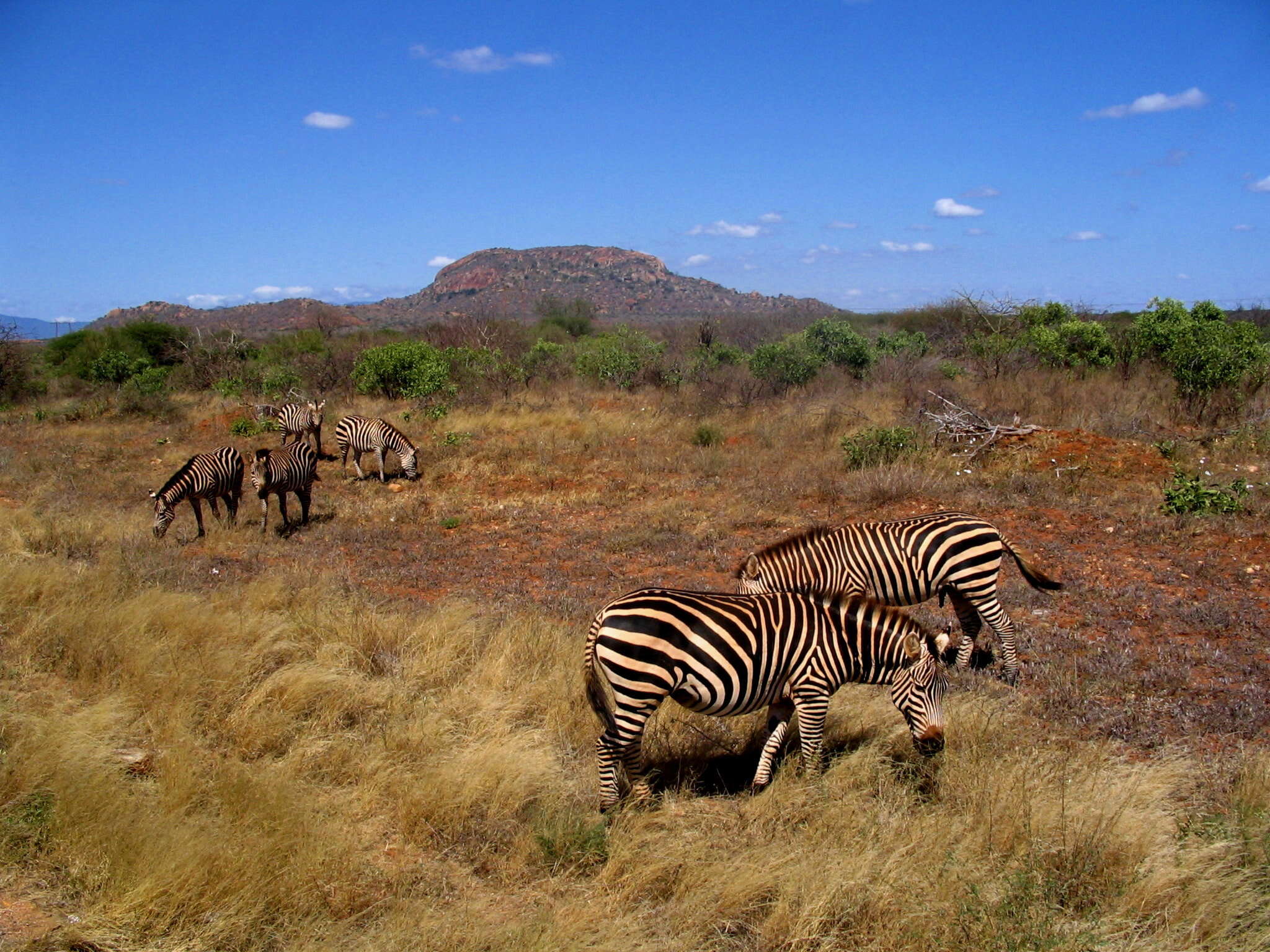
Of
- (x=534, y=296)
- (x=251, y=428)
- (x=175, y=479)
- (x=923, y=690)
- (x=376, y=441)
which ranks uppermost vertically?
(x=534, y=296)

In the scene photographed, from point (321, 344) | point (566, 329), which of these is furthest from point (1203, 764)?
point (566, 329)

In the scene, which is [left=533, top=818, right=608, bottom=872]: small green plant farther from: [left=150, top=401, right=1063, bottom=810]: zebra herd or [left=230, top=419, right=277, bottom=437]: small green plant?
[left=230, top=419, right=277, bottom=437]: small green plant

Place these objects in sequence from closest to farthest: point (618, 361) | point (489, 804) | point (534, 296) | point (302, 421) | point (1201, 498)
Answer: point (489, 804)
point (1201, 498)
point (302, 421)
point (618, 361)
point (534, 296)

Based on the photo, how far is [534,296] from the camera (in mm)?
95688

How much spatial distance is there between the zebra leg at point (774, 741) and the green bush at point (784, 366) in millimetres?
18360

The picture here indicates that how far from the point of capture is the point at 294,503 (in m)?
15.4

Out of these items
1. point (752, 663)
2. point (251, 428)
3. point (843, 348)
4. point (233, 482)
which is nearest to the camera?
point (752, 663)

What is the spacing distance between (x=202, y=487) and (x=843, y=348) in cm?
1875

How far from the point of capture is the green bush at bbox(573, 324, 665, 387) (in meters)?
24.3

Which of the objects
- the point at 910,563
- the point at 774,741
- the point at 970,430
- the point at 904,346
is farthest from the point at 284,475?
the point at 904,346

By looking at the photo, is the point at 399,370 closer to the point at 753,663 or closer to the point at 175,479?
the point at 175,479

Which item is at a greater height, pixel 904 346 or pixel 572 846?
pixel 904 346

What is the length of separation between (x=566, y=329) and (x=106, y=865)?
50781 mm

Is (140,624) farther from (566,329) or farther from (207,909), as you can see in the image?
(566,329)
